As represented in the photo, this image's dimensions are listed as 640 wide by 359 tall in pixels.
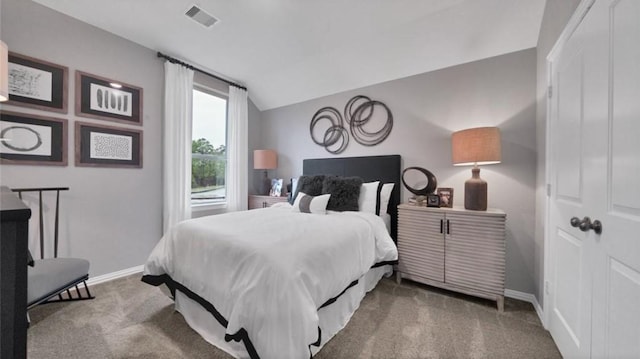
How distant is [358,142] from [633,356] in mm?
2789

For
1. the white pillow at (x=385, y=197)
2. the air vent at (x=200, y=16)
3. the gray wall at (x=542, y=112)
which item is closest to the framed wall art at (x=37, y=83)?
the air vent at (x=200, y=16)

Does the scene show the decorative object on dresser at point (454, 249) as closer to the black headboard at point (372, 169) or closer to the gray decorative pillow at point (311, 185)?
the black headboard at point (372, 169)

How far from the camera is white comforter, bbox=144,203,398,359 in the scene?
47.0 inches

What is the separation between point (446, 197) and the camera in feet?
8.10

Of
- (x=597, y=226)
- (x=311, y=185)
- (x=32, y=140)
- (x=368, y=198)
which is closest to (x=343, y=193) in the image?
(x=368, y=198)

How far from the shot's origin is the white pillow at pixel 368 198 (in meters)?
2.71

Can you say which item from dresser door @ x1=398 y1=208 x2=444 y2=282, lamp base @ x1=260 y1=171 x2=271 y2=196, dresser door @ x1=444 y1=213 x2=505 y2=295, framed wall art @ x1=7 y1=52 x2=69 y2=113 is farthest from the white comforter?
lamp base @ x1=260 y1=171 x2=271 y2=196

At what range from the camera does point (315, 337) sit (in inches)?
48.4

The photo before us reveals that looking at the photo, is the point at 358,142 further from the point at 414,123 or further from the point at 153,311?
the point at 153,311

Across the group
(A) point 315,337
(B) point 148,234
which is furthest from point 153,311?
(A) point 315,337

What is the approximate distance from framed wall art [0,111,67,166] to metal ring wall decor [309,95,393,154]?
9.63ft

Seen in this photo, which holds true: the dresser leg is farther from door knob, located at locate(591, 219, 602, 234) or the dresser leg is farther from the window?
the window

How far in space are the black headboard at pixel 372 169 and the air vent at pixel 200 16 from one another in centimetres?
217

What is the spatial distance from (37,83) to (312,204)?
9.56 ft
